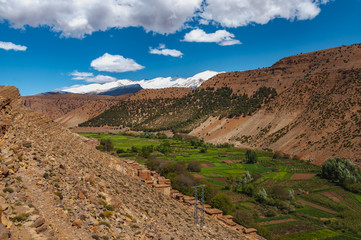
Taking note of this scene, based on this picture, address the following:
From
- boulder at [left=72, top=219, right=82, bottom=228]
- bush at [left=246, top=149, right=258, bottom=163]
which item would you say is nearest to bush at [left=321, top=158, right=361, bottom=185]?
bush at [left=246, top=149, right=258, bottom=163]

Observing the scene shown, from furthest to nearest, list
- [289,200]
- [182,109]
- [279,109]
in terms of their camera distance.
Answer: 1. [182,109]
2. [279,109]
3. [289,200]

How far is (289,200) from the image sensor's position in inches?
1566

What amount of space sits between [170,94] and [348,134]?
389ft

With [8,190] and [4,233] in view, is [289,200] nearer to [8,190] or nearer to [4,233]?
[8,190]

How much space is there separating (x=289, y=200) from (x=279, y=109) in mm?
67683

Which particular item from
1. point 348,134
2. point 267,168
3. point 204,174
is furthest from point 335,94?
point 204,174

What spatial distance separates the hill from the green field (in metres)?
12.8

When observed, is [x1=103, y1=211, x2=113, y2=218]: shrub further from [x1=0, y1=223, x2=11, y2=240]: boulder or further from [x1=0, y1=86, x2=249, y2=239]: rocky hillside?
[x1=0, y1=223, x2=11, y2=240]: boulder

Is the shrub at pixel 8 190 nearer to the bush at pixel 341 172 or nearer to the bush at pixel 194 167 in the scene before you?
the bush at pixel 194 167

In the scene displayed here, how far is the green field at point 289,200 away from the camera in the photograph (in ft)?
98.6

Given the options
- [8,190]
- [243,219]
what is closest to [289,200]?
[243,219]

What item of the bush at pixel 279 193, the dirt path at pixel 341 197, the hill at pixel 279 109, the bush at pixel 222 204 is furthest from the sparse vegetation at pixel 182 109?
the bush at pixel 222 204

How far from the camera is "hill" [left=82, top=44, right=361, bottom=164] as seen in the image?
71.9m

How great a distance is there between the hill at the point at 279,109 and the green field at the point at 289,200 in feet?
41.9
